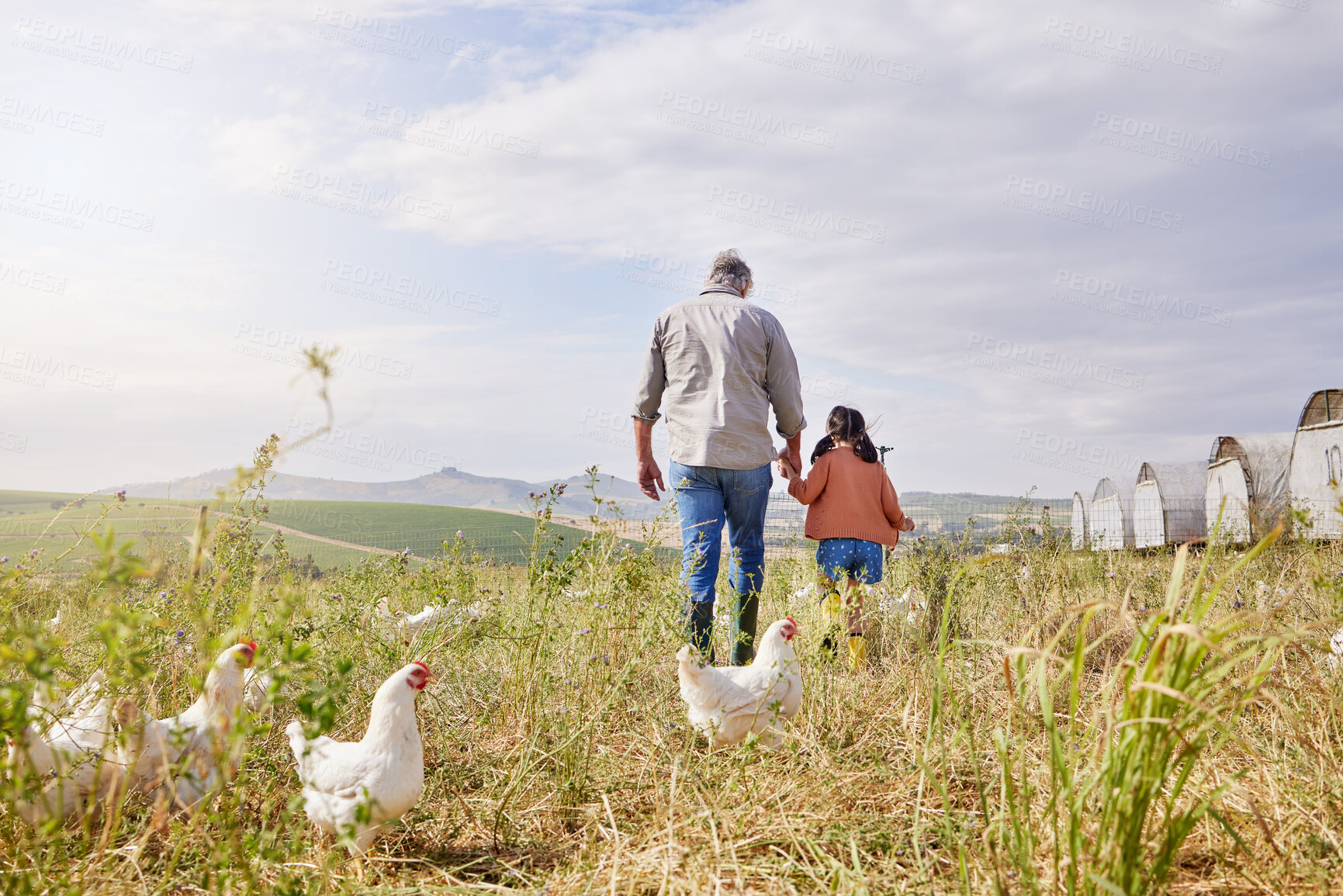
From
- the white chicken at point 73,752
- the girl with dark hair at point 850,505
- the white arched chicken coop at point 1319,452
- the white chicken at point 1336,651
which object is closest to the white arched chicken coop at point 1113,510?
the white arched chicken coop at point 1319,452

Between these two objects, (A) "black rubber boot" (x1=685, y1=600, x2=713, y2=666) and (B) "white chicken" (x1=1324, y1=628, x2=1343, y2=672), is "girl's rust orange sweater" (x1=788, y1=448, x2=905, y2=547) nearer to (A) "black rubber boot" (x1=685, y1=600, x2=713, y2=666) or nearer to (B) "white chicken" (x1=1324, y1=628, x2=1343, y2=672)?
(A) "black rubber boot" (x1=685, y1=600, x2=713, y2=666)

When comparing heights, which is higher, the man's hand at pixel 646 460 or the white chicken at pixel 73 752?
the man's hand at pixel 646 460

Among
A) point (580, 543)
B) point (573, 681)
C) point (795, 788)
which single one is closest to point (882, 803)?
point (795, 788)

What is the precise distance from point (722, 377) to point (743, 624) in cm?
126

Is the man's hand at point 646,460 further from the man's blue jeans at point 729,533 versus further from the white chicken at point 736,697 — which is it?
the white chicken at point 736,697

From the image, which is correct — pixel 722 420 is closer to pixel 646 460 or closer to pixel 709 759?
pixel 646 460

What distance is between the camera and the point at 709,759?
255 centimetres

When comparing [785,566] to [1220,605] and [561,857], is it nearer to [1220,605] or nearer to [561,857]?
[1220,605]

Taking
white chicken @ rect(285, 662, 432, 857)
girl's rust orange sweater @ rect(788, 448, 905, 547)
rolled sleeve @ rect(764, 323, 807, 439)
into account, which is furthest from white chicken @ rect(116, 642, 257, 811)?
girl's rust orange sweater @ rect(788, 448, 905, 547)

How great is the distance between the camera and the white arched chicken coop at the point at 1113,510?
17.0 metres

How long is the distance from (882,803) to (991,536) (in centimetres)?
394

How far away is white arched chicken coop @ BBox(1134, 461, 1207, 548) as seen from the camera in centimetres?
1485

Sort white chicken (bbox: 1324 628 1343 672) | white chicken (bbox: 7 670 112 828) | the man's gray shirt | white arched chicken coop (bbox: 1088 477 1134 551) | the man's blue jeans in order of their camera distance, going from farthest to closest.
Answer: white arched chicken coop (bbox: 1088 477 1134 551), the man's gray shirt, the man's blue jeans, white chicken (bbox: 1324 628 1343 672), white chicken (bbox: 7 670 112 828)

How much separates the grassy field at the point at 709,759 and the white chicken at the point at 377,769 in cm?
9
